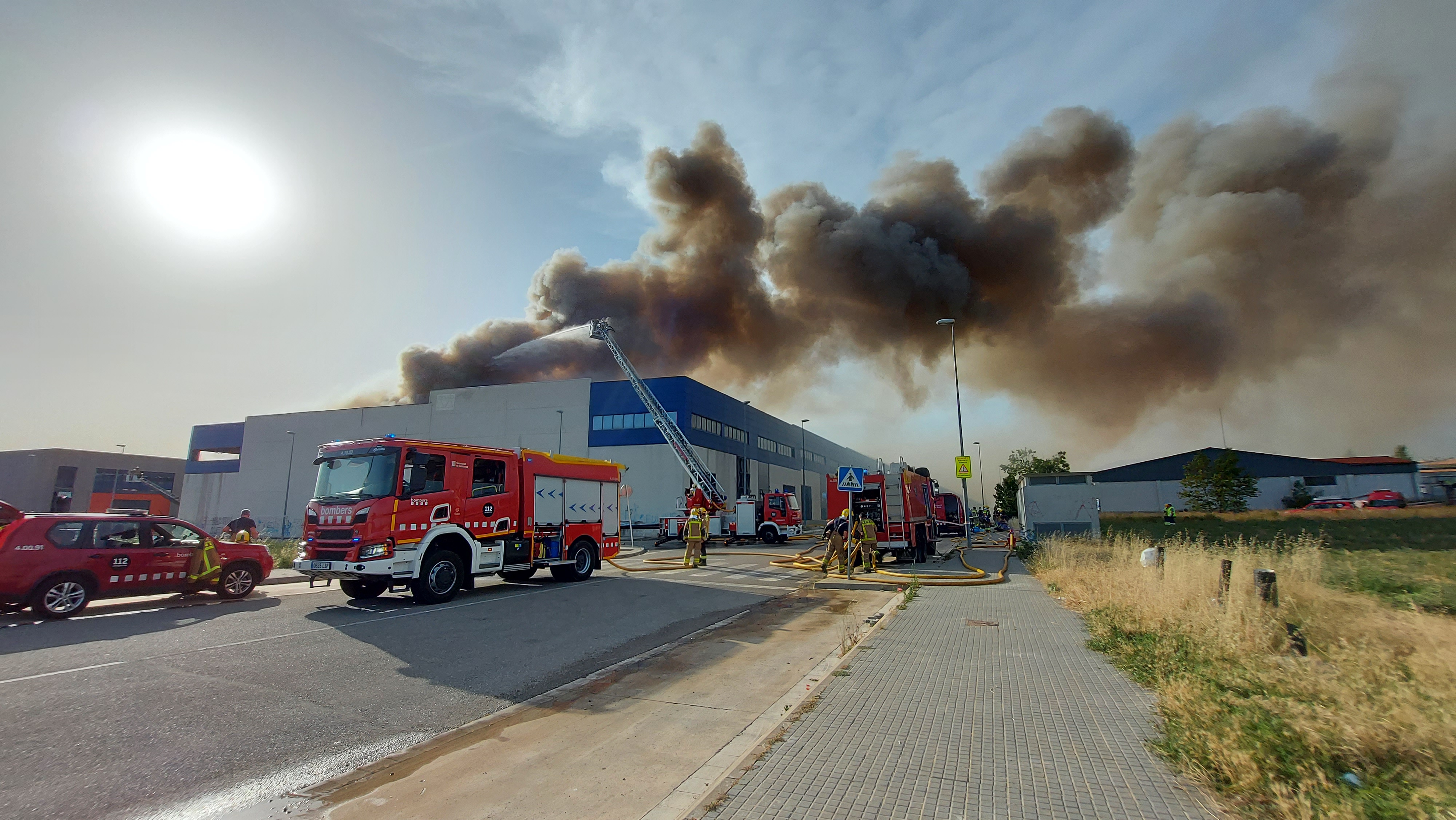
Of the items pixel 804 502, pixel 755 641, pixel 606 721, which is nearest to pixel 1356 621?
pixel 755 641

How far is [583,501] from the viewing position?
1328 centimetres

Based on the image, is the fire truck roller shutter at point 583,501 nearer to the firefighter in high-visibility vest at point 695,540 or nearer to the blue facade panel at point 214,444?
the firefighter in high-visibility vest at point 695,540

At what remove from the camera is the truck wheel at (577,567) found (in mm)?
12766

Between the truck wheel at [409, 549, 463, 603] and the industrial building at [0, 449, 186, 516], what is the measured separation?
58.5 metres

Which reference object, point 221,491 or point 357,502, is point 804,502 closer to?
point 221,491

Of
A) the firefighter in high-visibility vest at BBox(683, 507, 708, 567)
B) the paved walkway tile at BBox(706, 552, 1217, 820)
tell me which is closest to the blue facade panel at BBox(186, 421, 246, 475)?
the firefighter in high-visibility vest at BBox(683, 507, 708, 567)

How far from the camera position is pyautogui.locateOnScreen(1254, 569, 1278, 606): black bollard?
18.8 ft

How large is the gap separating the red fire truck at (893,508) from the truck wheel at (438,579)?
27.4 ft

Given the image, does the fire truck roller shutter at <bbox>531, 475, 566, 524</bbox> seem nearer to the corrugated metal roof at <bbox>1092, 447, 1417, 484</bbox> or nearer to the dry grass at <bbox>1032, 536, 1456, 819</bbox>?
the dry grass at <bbox>1032, 536, 1456, 819</bbox>

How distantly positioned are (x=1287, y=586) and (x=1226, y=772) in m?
5.51

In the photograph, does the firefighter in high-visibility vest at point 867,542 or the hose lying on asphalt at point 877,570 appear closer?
the hose lying on asphalt at point 877,570

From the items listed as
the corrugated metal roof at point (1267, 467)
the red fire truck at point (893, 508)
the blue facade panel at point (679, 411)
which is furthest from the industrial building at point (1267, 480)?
the red fire truck at point (893, 508)

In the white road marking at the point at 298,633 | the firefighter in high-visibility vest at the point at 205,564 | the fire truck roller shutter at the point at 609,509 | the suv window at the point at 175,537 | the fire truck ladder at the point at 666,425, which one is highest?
the fire truck ladder at the point at 666,425

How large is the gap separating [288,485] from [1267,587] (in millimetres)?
52206
